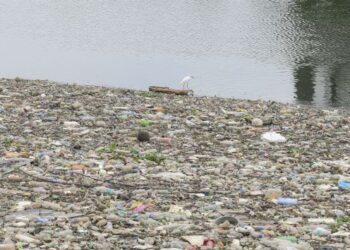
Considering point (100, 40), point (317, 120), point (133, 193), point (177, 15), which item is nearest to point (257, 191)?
Result: point (133, 193)

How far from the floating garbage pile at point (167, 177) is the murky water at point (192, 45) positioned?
812 cm

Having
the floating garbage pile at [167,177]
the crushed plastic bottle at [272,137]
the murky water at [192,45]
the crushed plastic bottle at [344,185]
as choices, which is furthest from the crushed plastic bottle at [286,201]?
the murky water at [192,45]

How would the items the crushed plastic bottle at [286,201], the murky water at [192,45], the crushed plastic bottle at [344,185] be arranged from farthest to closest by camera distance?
1. the murky water at [192,45]
2. the crushed plastic bottle at [344,185]
3. the crushed plastic bottle at [286,201]

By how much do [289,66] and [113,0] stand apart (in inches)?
749

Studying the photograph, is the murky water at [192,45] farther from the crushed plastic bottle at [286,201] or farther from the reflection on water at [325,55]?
the crushed plastic bottle at [286,201]

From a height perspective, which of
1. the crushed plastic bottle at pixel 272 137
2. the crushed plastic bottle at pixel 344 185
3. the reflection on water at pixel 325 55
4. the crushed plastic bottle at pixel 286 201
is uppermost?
the reflection on water at pixel 325 55

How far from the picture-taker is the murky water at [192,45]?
846 inches

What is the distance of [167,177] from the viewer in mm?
7523

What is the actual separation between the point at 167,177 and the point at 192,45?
2090 centimetres

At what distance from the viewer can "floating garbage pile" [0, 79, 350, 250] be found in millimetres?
5422

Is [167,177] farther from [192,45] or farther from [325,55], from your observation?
[192,45]

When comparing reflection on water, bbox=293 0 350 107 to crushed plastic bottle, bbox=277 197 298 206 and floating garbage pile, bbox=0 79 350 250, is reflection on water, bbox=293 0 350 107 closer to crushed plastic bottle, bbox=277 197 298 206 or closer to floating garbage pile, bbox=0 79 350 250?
floating garbage pile, bbox=0 79 350 250

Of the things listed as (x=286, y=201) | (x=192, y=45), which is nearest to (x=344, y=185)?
(x=286, y=201)

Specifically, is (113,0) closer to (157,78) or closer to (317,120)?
(157,78)
